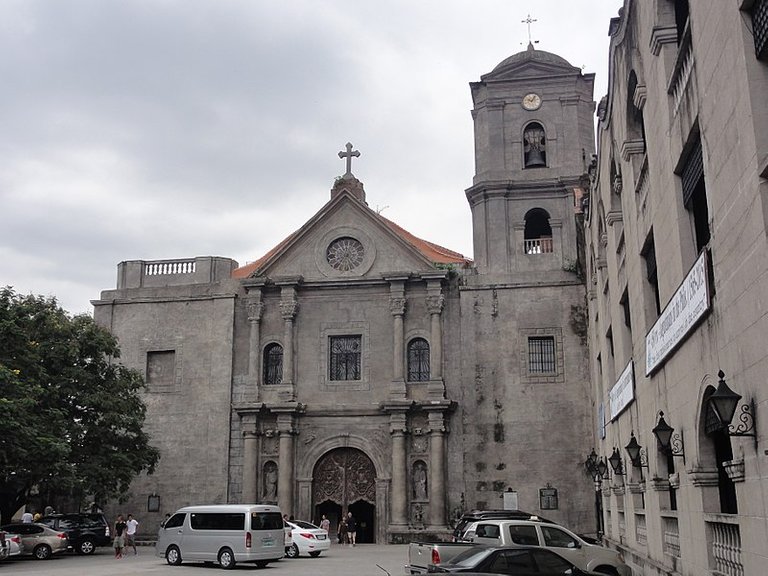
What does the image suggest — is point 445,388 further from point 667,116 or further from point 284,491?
point 667,116

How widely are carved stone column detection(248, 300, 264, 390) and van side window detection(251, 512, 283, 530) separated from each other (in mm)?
10234

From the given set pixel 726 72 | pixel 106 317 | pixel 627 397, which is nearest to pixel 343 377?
pixel 106 317

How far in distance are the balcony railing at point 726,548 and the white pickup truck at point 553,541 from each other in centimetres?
556

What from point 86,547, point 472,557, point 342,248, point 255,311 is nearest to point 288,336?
point 255,311

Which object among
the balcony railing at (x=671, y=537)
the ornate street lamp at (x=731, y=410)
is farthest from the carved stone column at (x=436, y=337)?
the ornate street lamp at (x=731, y=410)

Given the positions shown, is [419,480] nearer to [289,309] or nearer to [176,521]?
[289,309]

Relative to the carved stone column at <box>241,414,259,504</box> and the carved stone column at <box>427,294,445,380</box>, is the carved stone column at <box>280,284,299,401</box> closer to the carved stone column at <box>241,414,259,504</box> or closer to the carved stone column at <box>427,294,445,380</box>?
the carved stone column at <box>241,414,259,504</box>

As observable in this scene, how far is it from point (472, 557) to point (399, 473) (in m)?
18.0

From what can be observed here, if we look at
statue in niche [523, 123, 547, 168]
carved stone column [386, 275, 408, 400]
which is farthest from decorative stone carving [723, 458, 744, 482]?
statue in niche [523, 123, 547, 168]

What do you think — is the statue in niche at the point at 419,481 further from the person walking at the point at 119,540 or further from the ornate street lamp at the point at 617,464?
the ornate street lamp at the point at 617,464

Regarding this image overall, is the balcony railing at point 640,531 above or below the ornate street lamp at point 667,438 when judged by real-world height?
below

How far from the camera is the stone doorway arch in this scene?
106 feet

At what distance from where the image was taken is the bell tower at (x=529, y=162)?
1310 inches

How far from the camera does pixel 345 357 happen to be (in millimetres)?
33656
